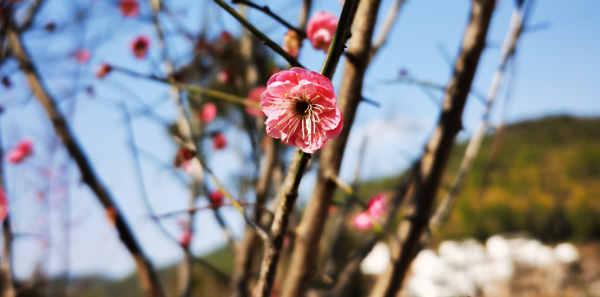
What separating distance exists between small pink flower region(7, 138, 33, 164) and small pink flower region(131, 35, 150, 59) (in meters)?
0.70

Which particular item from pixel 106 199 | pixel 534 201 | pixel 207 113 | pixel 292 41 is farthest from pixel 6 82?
pixel 534 201

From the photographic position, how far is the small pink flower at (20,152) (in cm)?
218

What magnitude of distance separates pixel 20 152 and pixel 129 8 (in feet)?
2.86

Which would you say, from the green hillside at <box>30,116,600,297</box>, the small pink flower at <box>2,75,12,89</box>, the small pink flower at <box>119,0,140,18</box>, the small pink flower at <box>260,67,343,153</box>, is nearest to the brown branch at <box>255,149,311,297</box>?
the small pink flower at <box>260,67,343,153</box>

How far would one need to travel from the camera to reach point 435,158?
0.94m

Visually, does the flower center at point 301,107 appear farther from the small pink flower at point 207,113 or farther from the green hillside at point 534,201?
the green hillside at point 534,201

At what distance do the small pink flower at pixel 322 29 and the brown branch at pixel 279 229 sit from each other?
35 centimetres

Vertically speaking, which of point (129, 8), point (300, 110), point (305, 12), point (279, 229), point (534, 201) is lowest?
point (279, 229)

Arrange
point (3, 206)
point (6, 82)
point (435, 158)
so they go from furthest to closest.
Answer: point (6, 82) → point (3, 206) → point (435, 158)

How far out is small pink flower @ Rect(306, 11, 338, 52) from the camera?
84 centimetres

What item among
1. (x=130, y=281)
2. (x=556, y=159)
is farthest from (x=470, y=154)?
(x=130, y=281)

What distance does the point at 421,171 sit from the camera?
3.15 ft

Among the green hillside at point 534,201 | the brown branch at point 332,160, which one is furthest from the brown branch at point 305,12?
the green hillside at point 534,201

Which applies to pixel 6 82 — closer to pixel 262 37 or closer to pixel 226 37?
pixel 226 37
